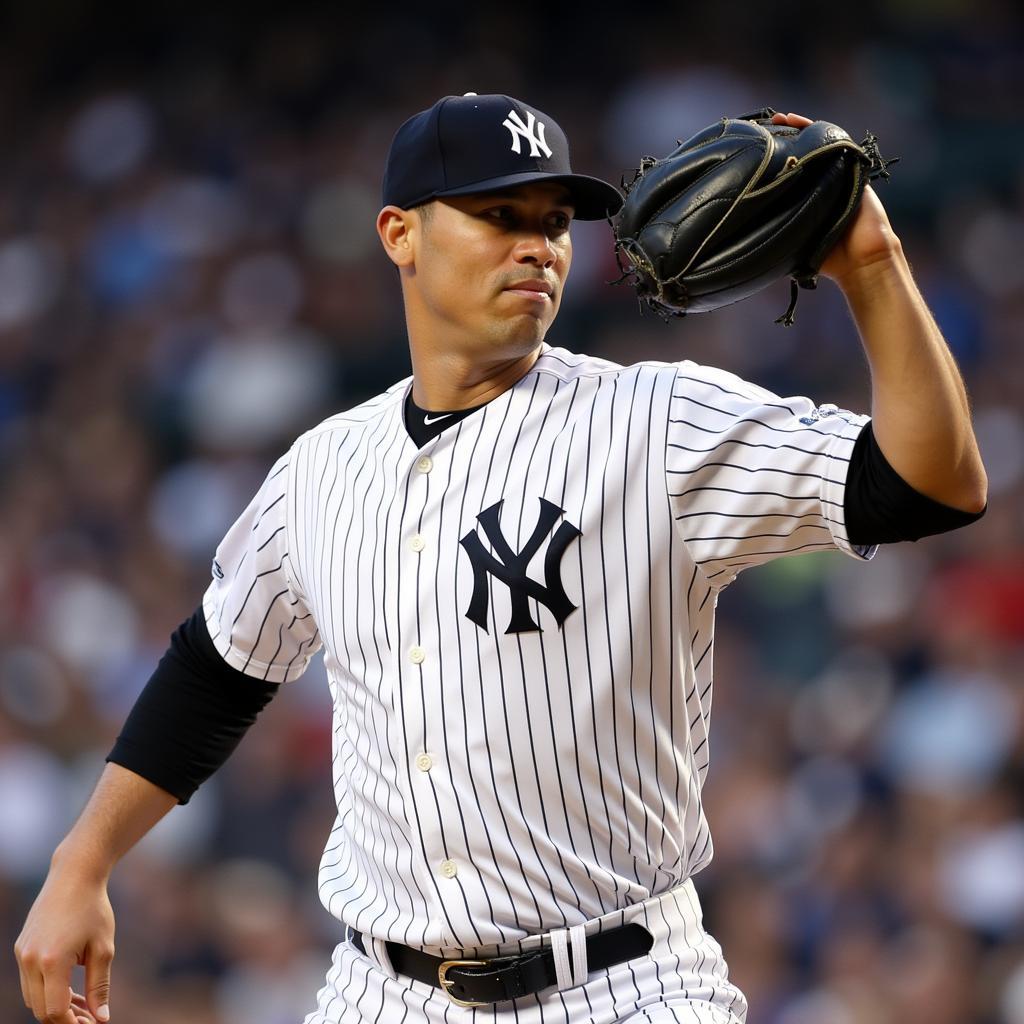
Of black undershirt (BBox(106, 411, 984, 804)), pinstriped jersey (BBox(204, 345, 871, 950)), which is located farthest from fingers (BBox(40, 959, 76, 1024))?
pinstriped jersey (BBox(204, 345, 871, 950))

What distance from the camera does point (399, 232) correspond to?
2285mm

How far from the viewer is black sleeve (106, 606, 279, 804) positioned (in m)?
2.39

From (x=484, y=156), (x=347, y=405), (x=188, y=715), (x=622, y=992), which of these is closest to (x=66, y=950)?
(x=188, y=715)

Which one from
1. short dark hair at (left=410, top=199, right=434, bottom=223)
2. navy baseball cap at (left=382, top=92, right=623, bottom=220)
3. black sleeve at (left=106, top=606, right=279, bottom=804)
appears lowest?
black sleeve at (left=106, top=606, right=279, bottom=804)

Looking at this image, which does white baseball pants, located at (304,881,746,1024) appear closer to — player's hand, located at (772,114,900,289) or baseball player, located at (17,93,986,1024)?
baseball player, located at (17,93,986,1024)

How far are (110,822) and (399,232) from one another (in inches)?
38.1

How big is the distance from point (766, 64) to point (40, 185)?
11.6 ft

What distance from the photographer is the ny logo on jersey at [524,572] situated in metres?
1.94

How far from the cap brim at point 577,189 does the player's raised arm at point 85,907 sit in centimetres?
101

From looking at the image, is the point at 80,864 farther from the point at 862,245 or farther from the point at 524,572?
the point at 862,245

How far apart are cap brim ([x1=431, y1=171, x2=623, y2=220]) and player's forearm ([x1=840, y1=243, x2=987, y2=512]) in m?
0.49

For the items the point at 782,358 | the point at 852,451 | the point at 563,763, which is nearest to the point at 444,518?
the point at 563,763

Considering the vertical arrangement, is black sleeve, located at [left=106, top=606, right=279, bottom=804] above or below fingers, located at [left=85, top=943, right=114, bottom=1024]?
above

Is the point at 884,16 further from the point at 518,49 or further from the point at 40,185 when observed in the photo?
the point at 40,185
